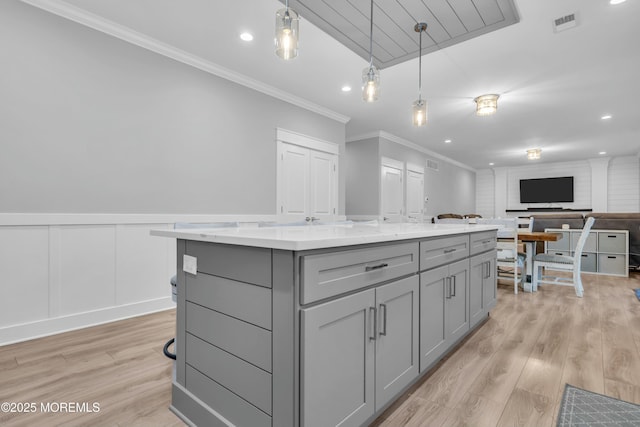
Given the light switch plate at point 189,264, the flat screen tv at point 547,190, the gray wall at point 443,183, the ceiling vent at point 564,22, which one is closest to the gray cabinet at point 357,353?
the light switch plate at point 189,264

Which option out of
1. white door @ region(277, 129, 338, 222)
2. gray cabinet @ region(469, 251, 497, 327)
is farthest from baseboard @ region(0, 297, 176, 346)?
gray cabinet @ region(469, 251, 497, 327)

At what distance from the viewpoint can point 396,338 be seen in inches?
58.0

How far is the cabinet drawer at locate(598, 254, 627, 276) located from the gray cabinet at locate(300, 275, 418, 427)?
18.5 ft

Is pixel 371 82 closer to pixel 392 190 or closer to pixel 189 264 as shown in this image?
pixel 189 264

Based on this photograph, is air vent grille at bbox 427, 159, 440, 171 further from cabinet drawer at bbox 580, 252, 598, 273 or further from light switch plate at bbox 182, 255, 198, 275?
light switch plate at bbox 182, 255, 198, 275

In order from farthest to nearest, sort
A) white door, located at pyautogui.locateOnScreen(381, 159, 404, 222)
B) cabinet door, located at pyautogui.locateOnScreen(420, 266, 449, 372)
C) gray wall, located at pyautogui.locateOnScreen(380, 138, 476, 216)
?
1. gray wall, located at pyautogui.locateOnScreen(380, 138, 476, 216)
2. white door, located at pyautogui.locateOnScreen(381, 159, 404, 222)
3. cabinet door, located at pyautogui.locateOnScreen(420, 266, 449, 372)

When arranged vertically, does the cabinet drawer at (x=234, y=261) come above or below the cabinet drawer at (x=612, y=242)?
above

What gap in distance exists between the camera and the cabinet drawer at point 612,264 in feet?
16.7

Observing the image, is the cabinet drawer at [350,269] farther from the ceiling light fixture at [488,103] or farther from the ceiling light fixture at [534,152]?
the ceiling light fixture at [534,152]

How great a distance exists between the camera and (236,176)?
3795 mm

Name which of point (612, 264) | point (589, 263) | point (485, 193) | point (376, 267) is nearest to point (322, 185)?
point (376, 267)

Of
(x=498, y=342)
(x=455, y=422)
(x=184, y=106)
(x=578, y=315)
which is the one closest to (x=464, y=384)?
(x=455, y=422)

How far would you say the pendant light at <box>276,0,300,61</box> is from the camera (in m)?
1.78

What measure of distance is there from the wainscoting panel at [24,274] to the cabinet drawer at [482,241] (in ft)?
11.1
